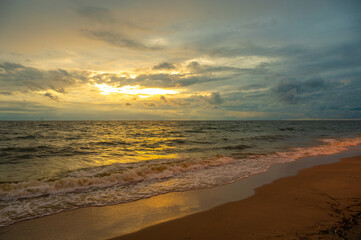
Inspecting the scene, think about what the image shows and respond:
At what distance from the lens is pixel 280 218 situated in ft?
16.1

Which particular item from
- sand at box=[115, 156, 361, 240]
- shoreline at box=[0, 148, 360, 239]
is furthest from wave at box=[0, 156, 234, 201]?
sand at box=[115, 156, 361, 240]

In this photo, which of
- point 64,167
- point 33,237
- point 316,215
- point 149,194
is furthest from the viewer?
point 64,167

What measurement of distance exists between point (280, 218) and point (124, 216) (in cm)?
399

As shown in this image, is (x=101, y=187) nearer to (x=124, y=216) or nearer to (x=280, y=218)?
(x=124, y=216)

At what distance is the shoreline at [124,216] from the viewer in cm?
447

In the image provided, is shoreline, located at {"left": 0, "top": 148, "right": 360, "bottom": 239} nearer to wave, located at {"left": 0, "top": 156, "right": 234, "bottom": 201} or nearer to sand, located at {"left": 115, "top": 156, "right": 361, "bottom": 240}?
sand, located at {"left": 115, "top": 156, "right": 361, "bottom": 240}

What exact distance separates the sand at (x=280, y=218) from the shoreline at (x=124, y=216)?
0.31 meters

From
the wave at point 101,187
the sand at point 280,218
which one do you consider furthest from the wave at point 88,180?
the sand at point 280,218

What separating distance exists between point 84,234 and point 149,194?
2776 mm

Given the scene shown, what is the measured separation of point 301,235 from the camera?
3947 millimetres

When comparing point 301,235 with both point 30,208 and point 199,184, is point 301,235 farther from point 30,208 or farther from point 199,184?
point 30,208

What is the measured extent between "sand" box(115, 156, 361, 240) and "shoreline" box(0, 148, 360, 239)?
0.31 metres

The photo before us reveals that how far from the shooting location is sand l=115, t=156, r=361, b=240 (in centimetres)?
413

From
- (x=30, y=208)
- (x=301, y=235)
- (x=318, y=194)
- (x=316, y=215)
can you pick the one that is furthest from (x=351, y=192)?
(x=30, y=208)
